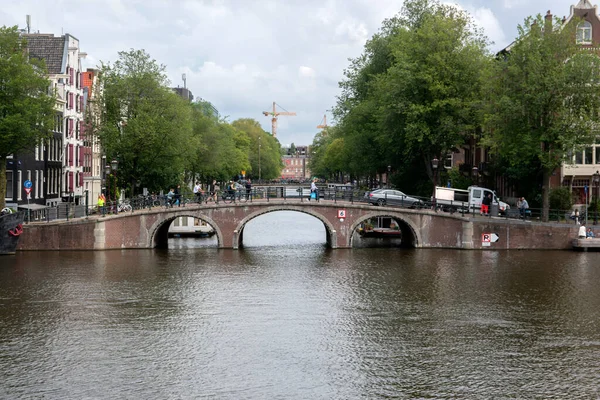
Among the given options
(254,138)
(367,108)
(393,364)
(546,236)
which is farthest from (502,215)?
(254,138)

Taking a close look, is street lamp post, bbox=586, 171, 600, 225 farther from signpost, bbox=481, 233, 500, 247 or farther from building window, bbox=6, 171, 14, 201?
building window, bbox=6, 171, 14, 201

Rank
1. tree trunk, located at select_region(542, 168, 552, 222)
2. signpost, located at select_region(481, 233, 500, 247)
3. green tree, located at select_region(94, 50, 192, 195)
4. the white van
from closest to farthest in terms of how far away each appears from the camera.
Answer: signpost, located at select_region(481, 233, 500, 247)
tree trunk, located at select_region(542, 168, 552, 222)
the white van
green tree, located at select_region(94, 50, 192, 195)

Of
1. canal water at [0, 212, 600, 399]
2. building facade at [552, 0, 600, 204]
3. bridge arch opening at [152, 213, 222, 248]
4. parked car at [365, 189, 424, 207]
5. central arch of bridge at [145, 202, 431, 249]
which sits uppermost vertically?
building facade at [552, 0, 600, 204]

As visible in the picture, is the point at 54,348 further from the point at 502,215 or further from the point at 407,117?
the point at 407,117

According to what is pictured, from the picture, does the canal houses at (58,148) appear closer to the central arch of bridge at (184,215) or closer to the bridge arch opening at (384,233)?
the central arch of bridge at (184,215)

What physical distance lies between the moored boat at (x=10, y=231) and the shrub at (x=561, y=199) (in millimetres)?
38091

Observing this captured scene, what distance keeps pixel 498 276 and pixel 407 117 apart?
79.0ft

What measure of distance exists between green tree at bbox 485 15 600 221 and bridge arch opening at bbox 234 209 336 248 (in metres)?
14.7

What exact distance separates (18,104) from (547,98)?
3476cm

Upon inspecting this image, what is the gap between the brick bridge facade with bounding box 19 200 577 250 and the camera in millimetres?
52656

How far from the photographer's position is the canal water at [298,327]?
79.2ft

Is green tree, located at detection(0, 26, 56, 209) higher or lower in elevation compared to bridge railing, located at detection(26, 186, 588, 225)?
higher

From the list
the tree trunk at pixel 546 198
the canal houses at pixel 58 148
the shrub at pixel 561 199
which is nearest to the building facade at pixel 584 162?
the shrub at pixel 561 199

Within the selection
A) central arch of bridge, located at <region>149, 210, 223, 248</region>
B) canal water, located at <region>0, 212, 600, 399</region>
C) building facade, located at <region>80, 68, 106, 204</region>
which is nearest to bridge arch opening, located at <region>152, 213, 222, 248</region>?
central arch of bridge, located at <region>149, 210, 223, 248</region>
